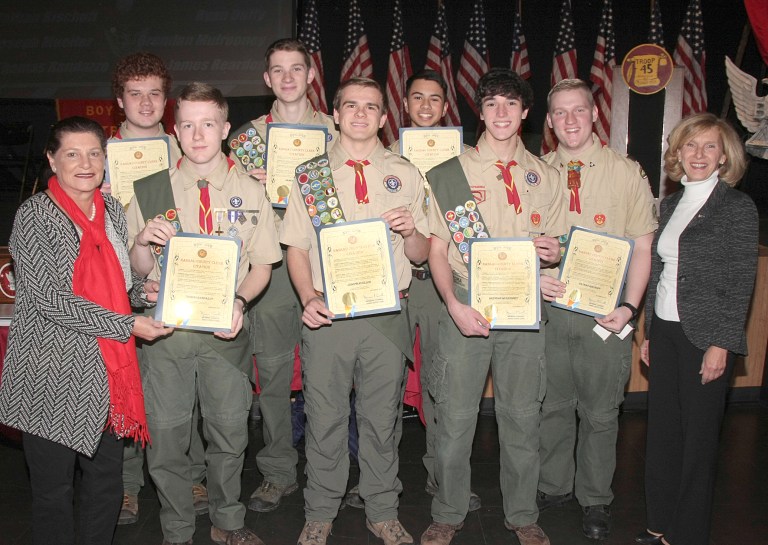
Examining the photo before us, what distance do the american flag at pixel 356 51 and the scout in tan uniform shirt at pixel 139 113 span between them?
4458 millimetres

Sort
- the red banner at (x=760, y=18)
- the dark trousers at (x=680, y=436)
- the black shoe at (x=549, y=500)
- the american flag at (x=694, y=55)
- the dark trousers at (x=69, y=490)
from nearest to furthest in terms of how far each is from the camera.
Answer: the dark trousers at (x=69, y=490) < the dark trousers at (x=680, y=436) < the black shoe at (x=549, y=500) < the red banner at (x=760, y=18) < the american flag at (x=694, y=55)

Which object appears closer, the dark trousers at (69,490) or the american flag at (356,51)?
the dark trousers at (69,490)

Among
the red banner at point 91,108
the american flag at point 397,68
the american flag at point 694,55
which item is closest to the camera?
the american flag at point 694,55

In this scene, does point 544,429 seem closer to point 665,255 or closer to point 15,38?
point 665,255

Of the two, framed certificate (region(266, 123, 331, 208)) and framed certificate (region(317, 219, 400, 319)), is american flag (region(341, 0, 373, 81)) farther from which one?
framed certificate (region(317, 219, 400, 319))

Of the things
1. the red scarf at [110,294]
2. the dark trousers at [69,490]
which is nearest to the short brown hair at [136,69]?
the red scarf at [110,294]

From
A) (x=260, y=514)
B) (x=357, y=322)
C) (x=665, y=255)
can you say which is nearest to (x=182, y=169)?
(x=357, y=322)

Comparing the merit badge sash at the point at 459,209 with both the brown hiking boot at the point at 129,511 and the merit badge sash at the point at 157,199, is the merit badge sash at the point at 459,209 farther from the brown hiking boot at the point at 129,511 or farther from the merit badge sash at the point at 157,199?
the brown hiking boot at the point at 129,511

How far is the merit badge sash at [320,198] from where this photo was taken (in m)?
2.95

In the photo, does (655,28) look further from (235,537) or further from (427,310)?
(235,537)

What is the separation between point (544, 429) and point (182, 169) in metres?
2.12

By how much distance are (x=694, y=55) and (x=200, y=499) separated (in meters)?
6.73

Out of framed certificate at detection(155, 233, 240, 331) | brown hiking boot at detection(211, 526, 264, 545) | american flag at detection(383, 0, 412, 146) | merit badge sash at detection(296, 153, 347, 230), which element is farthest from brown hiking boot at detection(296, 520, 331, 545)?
american flag at detection(383, 0, 412, 146)

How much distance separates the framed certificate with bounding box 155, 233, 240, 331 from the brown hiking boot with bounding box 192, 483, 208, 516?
1169 mm
